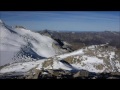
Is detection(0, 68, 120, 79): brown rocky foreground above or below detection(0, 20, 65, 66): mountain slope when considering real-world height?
below

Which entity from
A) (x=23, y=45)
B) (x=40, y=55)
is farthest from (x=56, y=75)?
(x=23, y=45)

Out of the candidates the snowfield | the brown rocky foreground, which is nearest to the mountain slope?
the snowfield

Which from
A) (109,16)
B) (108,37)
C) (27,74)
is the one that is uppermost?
(109,16)

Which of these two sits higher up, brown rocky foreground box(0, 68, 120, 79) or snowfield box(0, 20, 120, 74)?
snowfield box(0, 20, 120, 74)

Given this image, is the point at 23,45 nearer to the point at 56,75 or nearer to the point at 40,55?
the point at 40,55

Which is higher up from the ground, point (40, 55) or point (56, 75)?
point (40, 55)

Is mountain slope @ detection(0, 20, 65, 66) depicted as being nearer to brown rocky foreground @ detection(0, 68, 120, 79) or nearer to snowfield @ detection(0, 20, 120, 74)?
snowfield @ detection(0, 20, 120, 74)
